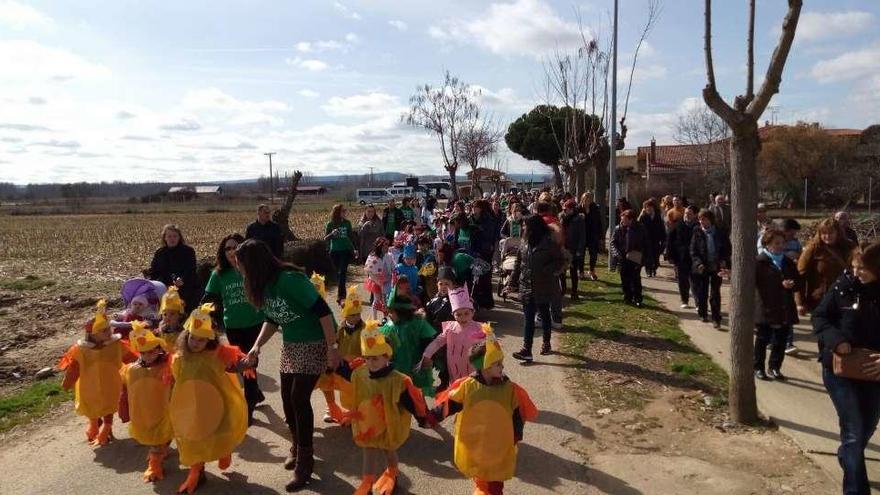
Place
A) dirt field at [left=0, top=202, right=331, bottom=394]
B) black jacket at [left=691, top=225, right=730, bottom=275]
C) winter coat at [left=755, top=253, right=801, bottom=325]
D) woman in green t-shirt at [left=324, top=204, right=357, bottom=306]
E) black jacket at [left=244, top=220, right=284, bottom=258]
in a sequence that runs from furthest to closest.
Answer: woman in green t-shirt at [left=324, top=204, right=357, bottom=306] < dirt field at [left=0, top=202, right=331, bottom=394] < black jacket at [left=691, top=225, right=730, bottom=275] < black jacket at [left=244, top=220, right=284, bottom=258] < winter coat at [left=755, top=253, right=801, bottom=325]

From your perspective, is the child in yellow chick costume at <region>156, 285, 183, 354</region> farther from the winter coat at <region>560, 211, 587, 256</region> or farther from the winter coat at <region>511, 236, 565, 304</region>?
the winter coat at <region>560, 211, 587, 256</region>

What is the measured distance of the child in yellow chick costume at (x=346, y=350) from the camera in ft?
18.5

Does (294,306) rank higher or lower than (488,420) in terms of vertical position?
higher

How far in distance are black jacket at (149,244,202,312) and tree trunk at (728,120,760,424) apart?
560 cm

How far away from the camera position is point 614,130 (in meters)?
14.6

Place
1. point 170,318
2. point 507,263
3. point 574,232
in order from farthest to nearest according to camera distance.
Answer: point 574,232, point 507,263, point 170,318

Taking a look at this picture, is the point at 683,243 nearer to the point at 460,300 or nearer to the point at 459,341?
the point at 460,300

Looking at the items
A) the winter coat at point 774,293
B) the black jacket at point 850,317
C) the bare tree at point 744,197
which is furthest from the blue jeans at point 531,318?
the black jacket at point 850,317

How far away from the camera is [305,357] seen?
460 cm

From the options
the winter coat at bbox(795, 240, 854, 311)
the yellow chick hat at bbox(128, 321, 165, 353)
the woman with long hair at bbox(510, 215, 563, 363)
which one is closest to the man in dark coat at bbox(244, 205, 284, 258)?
the woman with long hair at bbox(510, 215, 563, 363)

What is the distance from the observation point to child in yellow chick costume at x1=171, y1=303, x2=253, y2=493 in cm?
459

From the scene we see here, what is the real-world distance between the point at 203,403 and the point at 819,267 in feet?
20.5

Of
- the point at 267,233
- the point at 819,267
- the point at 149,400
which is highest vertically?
the point at 267,233

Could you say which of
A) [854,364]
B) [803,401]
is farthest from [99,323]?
[803,401]
